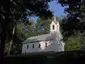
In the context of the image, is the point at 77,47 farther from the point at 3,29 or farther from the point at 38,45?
the point at 3,29

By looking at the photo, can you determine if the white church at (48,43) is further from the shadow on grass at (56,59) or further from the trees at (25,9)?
the trees at (25,9)

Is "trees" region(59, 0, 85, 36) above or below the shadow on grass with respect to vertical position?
above

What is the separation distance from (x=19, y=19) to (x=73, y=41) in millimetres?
34614

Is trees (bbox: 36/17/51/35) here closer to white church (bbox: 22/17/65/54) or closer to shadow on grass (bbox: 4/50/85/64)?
white church (bbox: 22/17/65/54)

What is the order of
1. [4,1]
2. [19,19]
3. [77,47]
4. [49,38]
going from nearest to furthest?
[4,1] < [19,19] < [77,47] < [49,38]

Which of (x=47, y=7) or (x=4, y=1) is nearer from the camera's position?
(x=4, y=1)

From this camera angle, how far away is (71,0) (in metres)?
19.1

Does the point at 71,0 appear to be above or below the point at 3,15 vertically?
above

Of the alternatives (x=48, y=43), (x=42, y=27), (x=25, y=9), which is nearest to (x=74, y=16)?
(x=25, y=9)

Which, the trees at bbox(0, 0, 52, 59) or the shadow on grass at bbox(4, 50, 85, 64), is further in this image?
the trees at bbox(0, 0, 52, 59)

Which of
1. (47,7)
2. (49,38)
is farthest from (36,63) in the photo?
(49,38)

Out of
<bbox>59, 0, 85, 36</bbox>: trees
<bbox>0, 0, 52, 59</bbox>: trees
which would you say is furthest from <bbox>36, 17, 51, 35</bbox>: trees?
<bbox>0, 0, 52, 59</bbox>: trees

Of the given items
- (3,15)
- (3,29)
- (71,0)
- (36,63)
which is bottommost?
(36,63)

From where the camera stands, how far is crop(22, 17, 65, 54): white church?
190 feet
